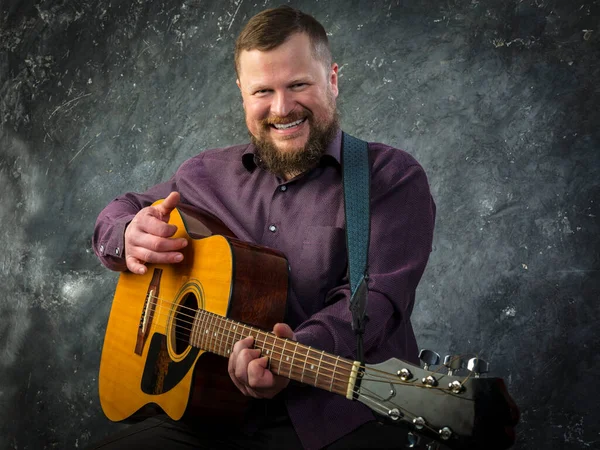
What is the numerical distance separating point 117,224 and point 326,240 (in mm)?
880

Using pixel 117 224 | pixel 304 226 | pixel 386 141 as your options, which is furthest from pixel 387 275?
pixel 386 141

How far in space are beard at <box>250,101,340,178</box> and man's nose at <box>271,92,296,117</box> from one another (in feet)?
0.09

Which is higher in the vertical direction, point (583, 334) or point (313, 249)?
point (313, 249)

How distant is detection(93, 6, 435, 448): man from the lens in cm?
217

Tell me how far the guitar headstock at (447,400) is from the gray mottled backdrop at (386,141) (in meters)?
1.57

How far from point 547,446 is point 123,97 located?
128 inches

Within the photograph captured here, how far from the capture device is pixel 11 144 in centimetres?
470

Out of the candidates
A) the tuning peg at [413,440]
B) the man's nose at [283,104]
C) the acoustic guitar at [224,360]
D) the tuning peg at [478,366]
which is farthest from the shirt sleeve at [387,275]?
the tuning peg at [478,366]

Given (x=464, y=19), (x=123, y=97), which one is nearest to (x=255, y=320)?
(x=464, y=19)

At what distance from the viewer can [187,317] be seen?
2.26m

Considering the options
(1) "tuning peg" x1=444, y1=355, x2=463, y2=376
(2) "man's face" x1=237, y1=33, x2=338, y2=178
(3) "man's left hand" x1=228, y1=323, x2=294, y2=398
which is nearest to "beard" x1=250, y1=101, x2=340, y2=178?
(2) "man's face" x1=237, y1=33, x2=338, y2=178

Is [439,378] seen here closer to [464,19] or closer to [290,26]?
[290,26]

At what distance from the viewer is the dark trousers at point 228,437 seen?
83.5 inches

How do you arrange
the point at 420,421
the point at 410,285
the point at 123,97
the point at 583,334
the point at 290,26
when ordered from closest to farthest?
the point at 420,421 < the point at 410,285 < the point at 290,26 < the point at 583,334 < the point at 123,97
